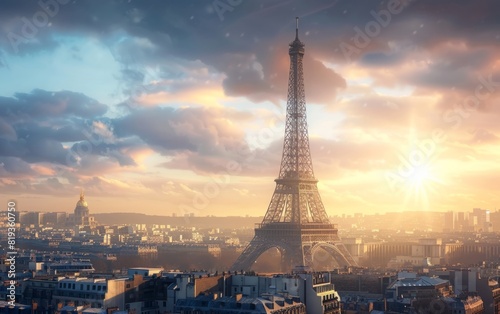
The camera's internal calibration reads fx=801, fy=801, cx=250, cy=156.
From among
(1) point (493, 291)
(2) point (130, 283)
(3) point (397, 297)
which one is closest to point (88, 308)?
(2) point (130, 283)

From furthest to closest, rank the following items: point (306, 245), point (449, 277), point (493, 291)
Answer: point (306, 245) → point (449, 277) → point (493, 291)

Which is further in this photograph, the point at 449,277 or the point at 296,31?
the point at 296,31

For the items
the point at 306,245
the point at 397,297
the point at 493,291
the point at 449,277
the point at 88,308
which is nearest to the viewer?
the point at 88,308

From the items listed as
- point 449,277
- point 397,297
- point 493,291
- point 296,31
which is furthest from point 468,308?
point 296,31

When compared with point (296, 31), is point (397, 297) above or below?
below

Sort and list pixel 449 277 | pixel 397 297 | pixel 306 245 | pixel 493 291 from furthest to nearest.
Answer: pixel 306 245, pixel 449 277, pixel 493 291, pixel 397 297

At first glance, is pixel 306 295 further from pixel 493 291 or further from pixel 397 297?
pixel 493 291
